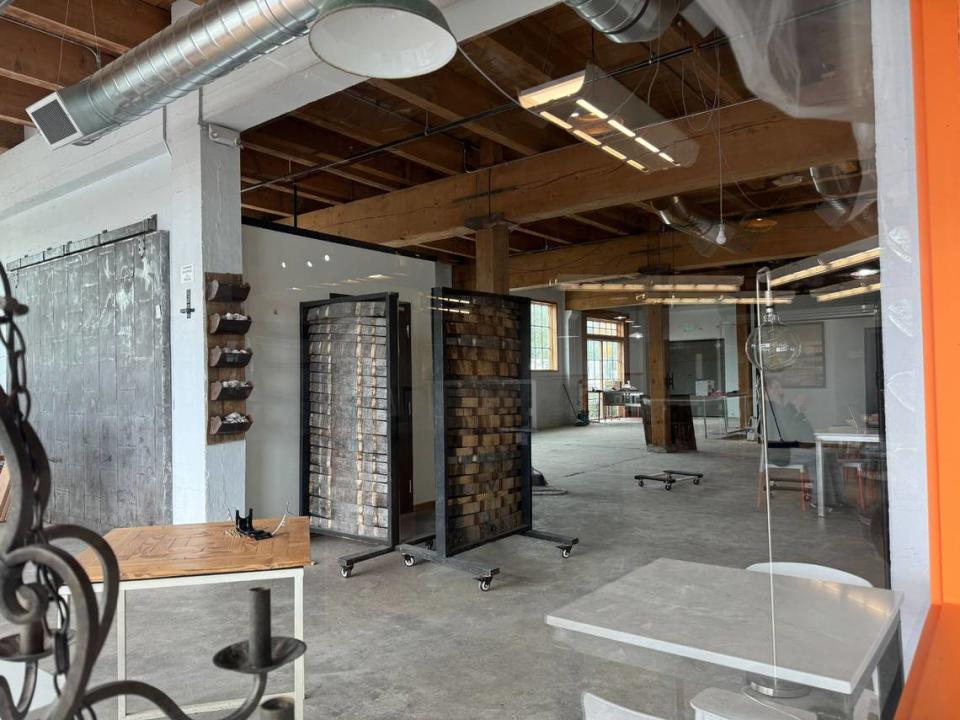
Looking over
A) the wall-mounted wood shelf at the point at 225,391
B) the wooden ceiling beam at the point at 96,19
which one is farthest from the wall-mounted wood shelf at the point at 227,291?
the wooden ceiling beam at the point at 96,19

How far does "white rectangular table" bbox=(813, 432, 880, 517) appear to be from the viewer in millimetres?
2178

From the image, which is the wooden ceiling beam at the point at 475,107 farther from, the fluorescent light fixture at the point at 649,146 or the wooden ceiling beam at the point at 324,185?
the wooden ceiling beam at the point at 324,185

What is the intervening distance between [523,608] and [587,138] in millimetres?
2675

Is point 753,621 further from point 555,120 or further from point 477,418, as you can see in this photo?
point 555,120

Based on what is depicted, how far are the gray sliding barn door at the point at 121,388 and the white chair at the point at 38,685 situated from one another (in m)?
2.72

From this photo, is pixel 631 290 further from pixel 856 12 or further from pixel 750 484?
pixel 856 12

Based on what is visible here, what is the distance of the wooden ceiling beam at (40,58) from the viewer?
3848mm

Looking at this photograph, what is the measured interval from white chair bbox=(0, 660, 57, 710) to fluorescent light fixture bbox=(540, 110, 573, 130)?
346 cm

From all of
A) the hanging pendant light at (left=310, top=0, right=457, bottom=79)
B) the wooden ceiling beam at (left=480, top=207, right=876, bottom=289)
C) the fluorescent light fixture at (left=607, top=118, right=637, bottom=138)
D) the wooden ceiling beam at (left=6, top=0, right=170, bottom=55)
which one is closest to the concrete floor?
the wooden ceiling beam at (left=480, top=207, right=876, bottom=289)

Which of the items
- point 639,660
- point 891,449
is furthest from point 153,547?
point 891,449

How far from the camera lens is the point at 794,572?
7.24 feet

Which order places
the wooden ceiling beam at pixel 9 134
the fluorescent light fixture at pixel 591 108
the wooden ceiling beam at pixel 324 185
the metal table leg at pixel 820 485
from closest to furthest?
the metal table leg at pixel 820 485 → the fluorescent light fixture at pixel 591 108 → the wooden ceiling beam at pixel 9 134 → the wooden ceiling beam at pixel 324 185

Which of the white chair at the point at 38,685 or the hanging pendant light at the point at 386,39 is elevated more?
the hanging pendant light at the point at 386,39

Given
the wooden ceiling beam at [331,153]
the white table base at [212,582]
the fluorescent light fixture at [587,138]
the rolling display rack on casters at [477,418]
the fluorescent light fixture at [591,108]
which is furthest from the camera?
the wooden ceiling beam at [331,153]
